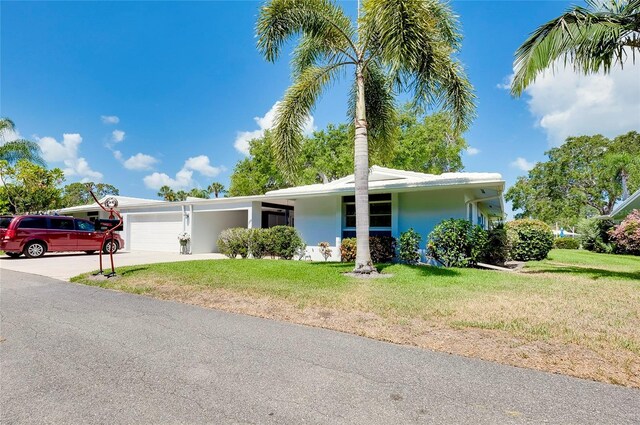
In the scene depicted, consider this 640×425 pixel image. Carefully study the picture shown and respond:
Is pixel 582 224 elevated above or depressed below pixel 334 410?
above

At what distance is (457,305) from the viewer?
225 inches

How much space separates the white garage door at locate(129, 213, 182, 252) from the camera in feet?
62.6

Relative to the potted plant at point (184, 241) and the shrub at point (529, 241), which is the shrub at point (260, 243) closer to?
the potted plant at point (184, 241)

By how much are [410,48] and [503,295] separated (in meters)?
5.60

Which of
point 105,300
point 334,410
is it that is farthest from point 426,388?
point 105,300

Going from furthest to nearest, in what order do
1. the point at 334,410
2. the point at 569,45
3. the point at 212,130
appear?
the point at 212,130, the point at 569,45, the point at 334,410

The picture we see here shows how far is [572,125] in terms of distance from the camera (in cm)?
3391

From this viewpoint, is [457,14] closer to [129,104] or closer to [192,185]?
[129,104]

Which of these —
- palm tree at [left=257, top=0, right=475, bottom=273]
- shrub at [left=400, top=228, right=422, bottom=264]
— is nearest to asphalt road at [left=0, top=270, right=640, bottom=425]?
palm tree at [left=257, top=0, right=475, bottom=273]

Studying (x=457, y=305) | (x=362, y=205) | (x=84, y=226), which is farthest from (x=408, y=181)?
(x=84, y=226)

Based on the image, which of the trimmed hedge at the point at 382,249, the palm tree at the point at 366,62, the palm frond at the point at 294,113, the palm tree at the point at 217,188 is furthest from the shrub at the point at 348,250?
the palm tree at the point at 217,188

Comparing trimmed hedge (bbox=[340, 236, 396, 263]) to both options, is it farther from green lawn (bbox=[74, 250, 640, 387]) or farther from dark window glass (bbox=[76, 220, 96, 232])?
dark window glass (bbox=[76, 220, 96, 232])

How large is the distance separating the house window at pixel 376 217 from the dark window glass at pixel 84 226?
1270 cm

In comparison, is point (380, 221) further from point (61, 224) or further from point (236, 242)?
point (61, 224)
